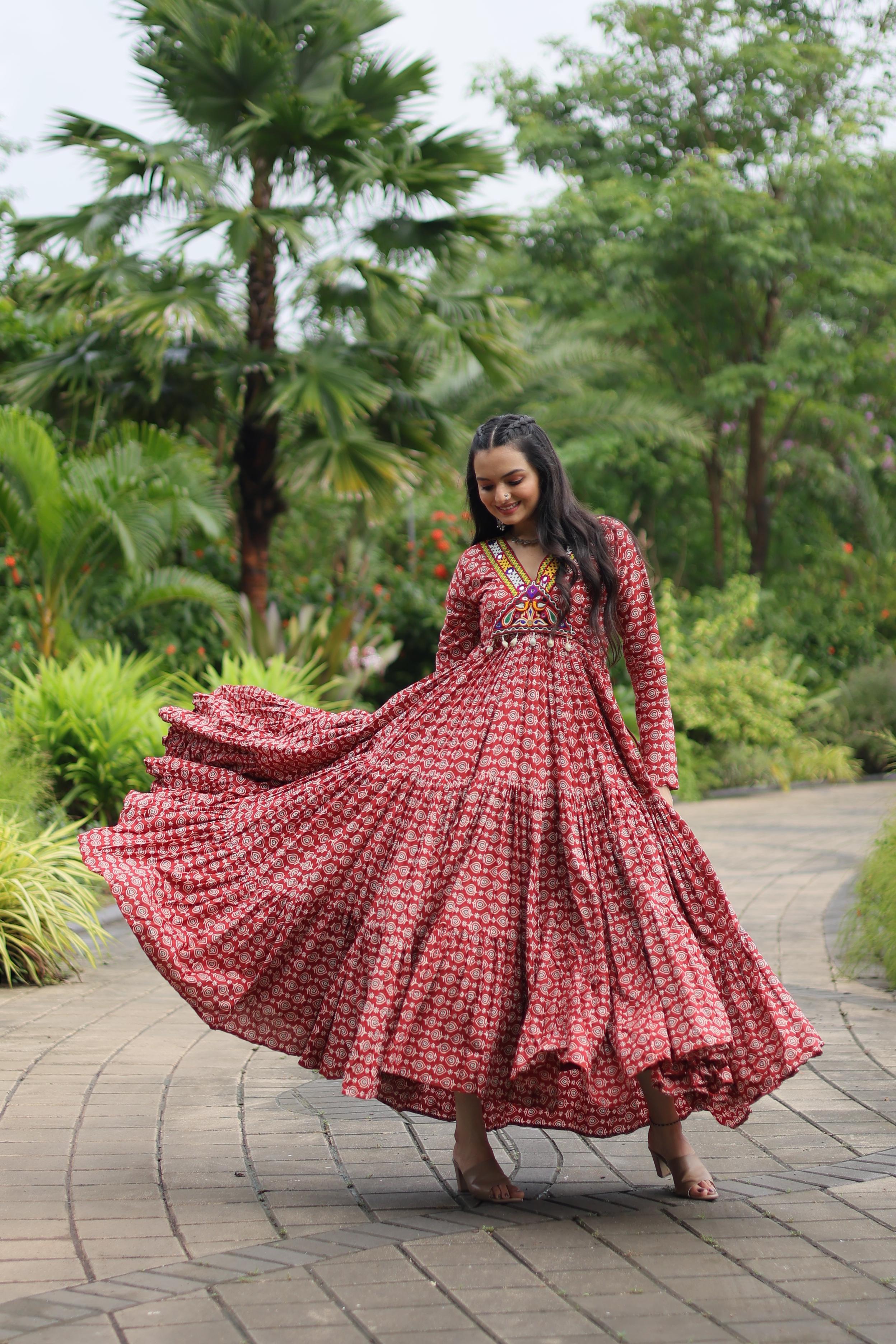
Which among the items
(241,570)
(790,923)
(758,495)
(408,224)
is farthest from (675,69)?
(790,923)

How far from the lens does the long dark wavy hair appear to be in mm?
3475

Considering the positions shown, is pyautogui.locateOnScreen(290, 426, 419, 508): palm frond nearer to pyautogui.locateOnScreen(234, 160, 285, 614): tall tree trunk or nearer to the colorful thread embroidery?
pyautogui.locateOnScreen(234, 160, 285, 614): tall tree trunk

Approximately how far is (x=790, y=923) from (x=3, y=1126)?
4616 millimetres

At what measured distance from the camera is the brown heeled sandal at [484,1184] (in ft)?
10.9

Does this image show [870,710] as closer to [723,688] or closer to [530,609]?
[723,688]

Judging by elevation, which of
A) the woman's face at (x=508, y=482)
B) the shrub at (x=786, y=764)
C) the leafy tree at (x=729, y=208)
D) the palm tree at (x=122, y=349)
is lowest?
the shrub at (x=786, y=764)

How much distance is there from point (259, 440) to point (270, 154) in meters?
2.44

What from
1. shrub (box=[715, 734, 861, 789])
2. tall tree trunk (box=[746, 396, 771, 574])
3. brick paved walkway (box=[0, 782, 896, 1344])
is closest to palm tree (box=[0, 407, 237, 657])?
shrub (box=[715, 734, 861, 789])

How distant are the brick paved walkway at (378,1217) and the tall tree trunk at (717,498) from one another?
1748cm

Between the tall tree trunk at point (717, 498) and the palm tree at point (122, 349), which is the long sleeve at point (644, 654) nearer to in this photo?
the palm tree at point (122, 349)

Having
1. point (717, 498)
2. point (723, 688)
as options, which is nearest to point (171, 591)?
point (723, 688)

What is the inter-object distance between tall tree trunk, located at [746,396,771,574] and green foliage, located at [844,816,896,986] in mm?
15701

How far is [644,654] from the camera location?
11.6 ft

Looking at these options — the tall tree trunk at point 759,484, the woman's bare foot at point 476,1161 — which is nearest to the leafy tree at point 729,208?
the tall tree trunk at point 759,484
